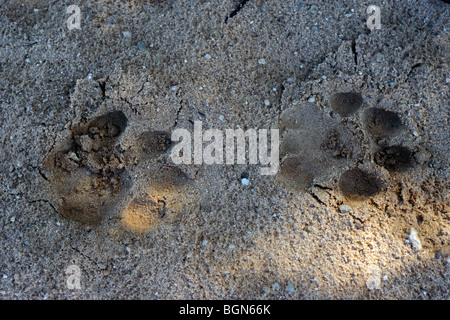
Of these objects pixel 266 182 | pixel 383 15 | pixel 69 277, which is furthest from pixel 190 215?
pixel 383 15

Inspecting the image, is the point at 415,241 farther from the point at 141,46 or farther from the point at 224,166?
the point at 141,46

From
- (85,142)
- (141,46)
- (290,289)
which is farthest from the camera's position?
(141,46)

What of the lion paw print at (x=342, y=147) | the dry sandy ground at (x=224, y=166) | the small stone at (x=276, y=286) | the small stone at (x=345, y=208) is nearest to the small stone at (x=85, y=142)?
the dry sandy ground at (x=224, y=166)

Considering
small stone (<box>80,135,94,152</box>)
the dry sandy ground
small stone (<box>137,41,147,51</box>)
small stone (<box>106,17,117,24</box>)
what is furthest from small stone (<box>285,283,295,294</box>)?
small stone (<box>106,17,117,24</box>)

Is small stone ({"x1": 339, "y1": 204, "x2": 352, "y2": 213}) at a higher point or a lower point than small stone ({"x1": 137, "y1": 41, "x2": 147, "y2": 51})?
lower

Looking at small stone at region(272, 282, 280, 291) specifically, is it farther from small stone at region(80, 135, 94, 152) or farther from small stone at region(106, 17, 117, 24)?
small stone at region(106, 17, 117, 24)

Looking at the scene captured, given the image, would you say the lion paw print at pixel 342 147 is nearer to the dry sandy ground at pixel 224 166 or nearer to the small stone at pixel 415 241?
the dry sandy ground at pixel 224 166

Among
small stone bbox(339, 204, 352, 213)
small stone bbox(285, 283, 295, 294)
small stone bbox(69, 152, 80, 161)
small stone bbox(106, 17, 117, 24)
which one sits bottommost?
small stone bbox(285, 283, 295, 294)

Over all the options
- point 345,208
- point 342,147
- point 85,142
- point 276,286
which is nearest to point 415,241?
point 345,208

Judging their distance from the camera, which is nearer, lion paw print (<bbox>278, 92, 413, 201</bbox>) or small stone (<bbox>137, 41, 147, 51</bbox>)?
lion paw print (<bbox>278, 92, 413, 201</bbox>)
